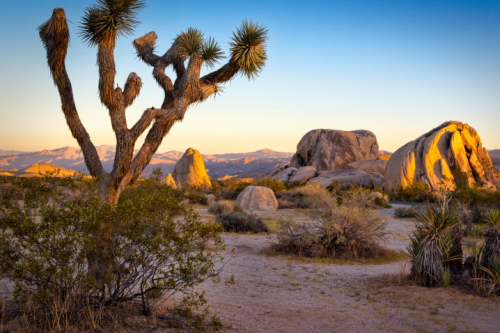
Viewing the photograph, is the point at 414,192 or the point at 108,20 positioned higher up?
the point at 108,20

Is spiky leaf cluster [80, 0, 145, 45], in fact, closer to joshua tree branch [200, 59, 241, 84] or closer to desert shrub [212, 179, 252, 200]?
joshua tree branch [200, 59, 241, 84]

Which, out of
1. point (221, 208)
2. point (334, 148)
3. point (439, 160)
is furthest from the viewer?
point (334, 148)

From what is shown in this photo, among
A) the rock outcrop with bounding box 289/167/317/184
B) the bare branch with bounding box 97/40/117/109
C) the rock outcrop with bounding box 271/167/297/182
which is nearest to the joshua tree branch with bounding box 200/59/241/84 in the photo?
the bare branch with bounding box 97/40/117/109

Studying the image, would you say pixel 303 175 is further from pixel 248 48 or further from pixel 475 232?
pixel 248 48

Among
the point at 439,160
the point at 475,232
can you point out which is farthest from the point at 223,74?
the point at 439,160

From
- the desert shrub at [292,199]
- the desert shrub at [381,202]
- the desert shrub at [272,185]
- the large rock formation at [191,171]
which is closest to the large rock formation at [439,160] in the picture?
the desert shrub at [381,202]

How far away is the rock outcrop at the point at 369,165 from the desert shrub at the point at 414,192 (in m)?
8.24

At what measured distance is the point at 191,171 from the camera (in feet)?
105

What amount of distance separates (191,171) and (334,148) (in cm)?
1569

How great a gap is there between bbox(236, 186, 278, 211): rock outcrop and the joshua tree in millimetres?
12648

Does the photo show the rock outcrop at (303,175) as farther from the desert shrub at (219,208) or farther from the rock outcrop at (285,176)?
the desert shrub at (219,208)

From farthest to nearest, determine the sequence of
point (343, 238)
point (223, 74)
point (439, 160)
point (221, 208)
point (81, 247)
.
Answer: point (439, 160) < point (221, 208) < point (343, 238) < point (223, 74) < point (81, 247)

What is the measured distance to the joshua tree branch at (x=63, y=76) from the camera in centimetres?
657

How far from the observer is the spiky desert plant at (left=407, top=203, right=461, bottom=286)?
6891 mm
